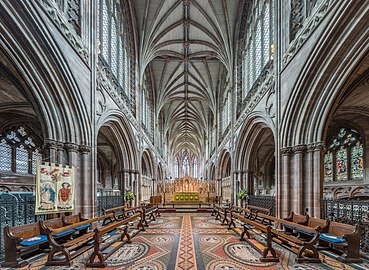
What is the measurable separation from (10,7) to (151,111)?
20460mm

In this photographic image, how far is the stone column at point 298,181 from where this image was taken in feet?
25.2

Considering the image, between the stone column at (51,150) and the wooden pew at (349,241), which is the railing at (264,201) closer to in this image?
the wooden pew at (349,241)

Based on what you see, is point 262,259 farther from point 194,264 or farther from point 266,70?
point 266,70

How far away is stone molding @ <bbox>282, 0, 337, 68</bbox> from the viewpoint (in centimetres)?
638

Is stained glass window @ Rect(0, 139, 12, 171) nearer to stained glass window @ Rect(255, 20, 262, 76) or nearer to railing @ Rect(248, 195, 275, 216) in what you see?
railing @ Rect(248, 195, 275, 216)

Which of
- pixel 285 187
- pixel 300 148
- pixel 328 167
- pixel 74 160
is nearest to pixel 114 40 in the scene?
pixel 74 160

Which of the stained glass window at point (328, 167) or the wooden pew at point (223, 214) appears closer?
the wooden pew at point (223, 214)

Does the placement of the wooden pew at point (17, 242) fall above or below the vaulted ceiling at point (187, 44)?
below

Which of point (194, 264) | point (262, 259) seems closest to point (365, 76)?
point (262, 259)

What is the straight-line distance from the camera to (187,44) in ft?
65.7

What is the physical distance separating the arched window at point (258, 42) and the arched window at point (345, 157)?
→ 650cm

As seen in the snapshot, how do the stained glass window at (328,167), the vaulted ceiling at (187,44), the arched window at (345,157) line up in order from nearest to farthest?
the arched window at (345,157)
the stained glass window at (328,167)
the vaulted ceiling at (187,44)

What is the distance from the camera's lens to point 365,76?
7230 millimetres

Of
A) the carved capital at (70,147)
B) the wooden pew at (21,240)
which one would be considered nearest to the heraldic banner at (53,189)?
the wooden pew at (21,240)
